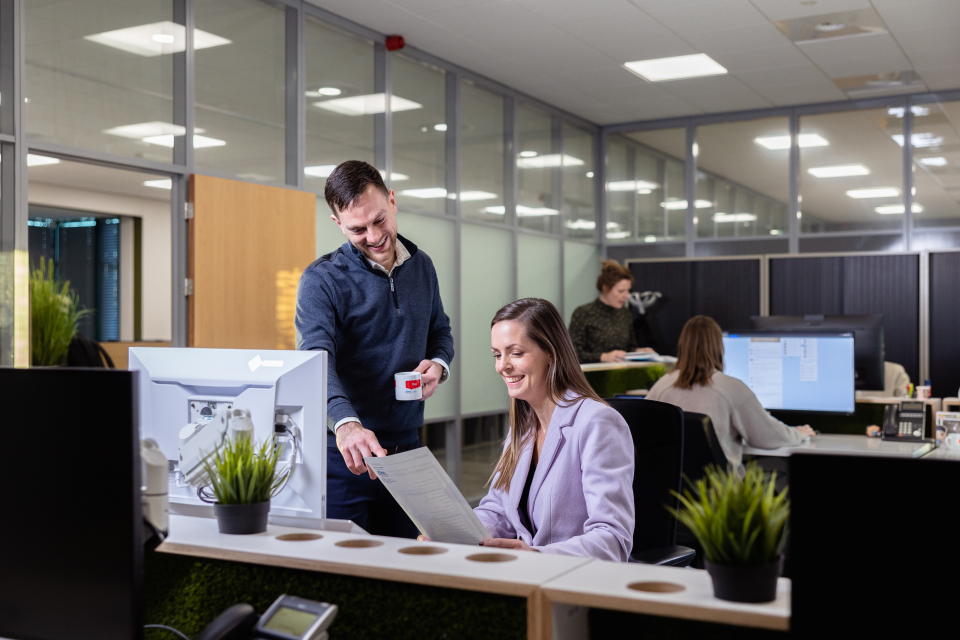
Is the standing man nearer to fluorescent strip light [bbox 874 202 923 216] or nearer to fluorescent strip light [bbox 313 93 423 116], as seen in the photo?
fluorescent strip light [bbox 313 93 423 116]

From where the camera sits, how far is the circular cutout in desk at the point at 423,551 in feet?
4.35

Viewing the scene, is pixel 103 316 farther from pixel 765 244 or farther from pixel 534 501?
pixel 765 244

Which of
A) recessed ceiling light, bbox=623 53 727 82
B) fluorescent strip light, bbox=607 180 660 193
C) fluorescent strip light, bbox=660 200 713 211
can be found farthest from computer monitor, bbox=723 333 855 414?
fluorescent strip light, bbox=607 180 660 193

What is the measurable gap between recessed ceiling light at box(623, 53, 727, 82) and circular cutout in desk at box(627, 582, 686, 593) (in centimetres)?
532

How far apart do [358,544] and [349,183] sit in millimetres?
971

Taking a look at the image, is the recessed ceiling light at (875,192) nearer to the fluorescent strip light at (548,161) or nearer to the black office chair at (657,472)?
the fluorescent strip light at (548,161)

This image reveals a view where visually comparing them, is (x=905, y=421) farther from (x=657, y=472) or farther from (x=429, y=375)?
(x=429, y=375)

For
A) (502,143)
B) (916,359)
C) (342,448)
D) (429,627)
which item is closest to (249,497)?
(342,448)

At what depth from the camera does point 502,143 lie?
22.0 feet

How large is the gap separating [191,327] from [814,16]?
3.88 metres

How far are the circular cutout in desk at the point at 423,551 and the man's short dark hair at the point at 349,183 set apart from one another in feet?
3.25

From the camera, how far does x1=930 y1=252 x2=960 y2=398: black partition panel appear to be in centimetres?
665

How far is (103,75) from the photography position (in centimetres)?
392

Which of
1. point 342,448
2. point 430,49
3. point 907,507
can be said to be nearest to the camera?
point 907,507
